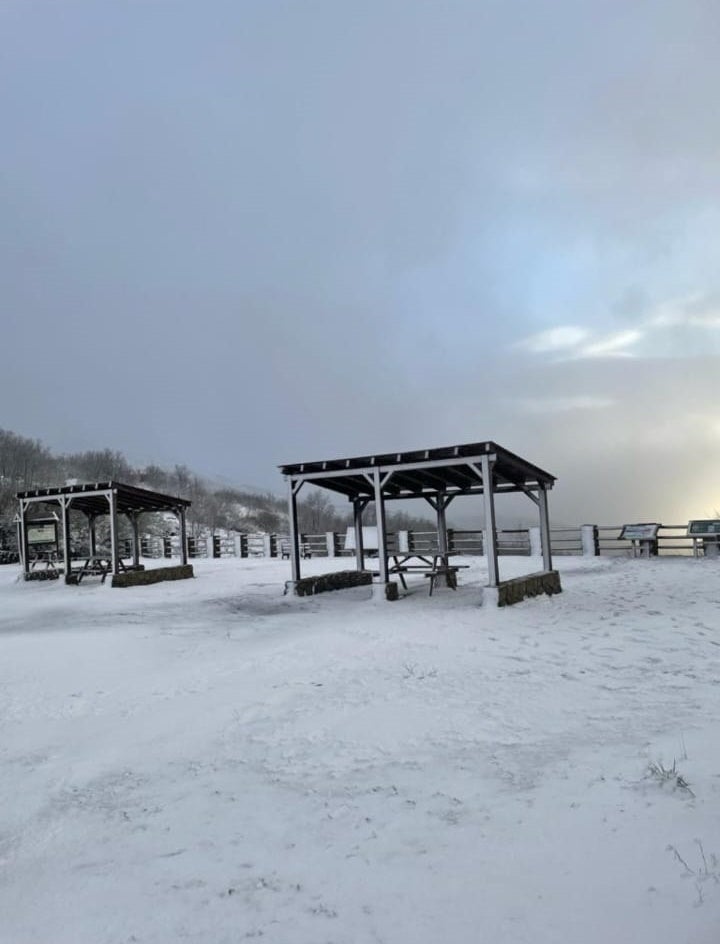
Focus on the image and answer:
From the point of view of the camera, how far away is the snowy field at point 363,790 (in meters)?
2.47

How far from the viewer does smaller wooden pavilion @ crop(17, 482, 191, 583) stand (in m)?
16.2

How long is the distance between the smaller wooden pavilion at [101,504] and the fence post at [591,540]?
12537 mm

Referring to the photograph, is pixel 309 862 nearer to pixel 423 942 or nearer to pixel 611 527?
pixel 423 942

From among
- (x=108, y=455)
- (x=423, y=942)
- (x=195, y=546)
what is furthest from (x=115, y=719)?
(x=108, y=455)

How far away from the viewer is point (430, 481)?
45.1ft

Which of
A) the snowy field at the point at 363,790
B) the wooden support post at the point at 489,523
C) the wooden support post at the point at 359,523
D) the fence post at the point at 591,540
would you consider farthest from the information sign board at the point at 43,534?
the fence post at the point at 591,540

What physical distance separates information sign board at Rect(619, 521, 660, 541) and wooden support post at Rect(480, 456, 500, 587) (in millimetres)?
10422

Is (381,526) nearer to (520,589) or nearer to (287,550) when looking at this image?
(520,589)

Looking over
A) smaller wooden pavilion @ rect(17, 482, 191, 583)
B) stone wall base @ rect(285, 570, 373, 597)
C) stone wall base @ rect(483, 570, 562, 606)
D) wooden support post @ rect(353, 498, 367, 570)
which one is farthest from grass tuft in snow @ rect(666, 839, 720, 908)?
smaller wooden pavilion @ rect(17, 482, 191, 583)

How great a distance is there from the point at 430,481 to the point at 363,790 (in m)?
10.4

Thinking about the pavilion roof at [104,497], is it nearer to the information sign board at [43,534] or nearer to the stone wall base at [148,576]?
the information sign board at [43,534]

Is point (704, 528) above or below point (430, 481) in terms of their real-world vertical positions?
below

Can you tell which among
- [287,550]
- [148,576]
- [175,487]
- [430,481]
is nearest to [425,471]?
[430,481]

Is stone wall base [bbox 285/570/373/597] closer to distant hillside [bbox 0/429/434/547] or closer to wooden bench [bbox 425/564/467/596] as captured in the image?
wooden bench [bbox 425/564/467/596]
